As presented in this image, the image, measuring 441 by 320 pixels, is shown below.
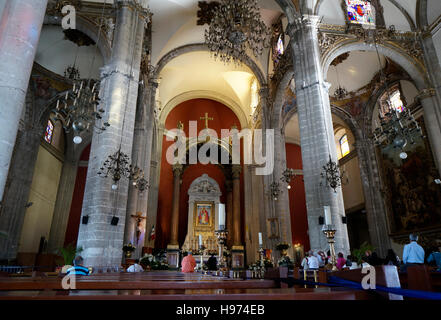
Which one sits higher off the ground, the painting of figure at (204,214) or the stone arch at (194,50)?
the stone arch at (194,50)

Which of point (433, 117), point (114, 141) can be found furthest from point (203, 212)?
point (433, 117)

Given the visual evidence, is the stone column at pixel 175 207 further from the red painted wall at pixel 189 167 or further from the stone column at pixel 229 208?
the stone column at pixel 229 208

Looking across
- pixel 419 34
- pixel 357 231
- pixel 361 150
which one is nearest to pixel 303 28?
pixel 419 34

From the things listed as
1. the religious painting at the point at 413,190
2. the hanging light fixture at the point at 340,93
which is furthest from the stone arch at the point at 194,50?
the religious painting at the point at 413,190

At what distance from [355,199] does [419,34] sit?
956cm

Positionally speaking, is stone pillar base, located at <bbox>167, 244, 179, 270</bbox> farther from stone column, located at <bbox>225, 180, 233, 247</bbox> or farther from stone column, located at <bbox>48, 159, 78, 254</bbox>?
stone column, located at <bbox>48, 159, 78, 254</bbox>

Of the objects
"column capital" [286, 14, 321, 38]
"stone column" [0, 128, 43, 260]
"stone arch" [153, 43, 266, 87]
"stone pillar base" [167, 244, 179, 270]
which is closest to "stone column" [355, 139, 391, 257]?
"stone arch" [153, 43, 266, 87]

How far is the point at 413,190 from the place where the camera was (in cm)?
1335

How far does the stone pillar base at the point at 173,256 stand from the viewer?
1698 centimetres

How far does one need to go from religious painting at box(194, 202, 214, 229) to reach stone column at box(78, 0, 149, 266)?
40.6 feet

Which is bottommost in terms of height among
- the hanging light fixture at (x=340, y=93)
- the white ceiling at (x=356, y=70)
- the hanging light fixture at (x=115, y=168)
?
the hanging light fixture at (x=115, y=168)

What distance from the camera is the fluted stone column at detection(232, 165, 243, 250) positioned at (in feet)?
62.7

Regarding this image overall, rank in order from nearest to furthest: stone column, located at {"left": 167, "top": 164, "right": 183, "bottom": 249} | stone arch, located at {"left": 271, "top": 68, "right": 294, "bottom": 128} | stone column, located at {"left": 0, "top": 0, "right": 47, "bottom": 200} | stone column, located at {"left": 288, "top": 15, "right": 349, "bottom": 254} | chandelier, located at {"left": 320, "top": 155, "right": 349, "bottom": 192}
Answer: stone column, located at {"left": 0, "top": 0, "right": 47, "bottom": 200}
chandelier, located at {"left": 320, "top": 155, "right": 349, "bottom": 192}
stone column, located at {"left": 288, "top": 15, "right": 349, "bottom": 254}
stone arch, located at {"left": 271, "top": 68, "right": 294, "bottom": 128}
stone column, located at {"left": 167, "top": 164, "right": 183, "bottom": 249}

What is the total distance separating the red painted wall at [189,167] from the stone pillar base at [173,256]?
2.55 m
